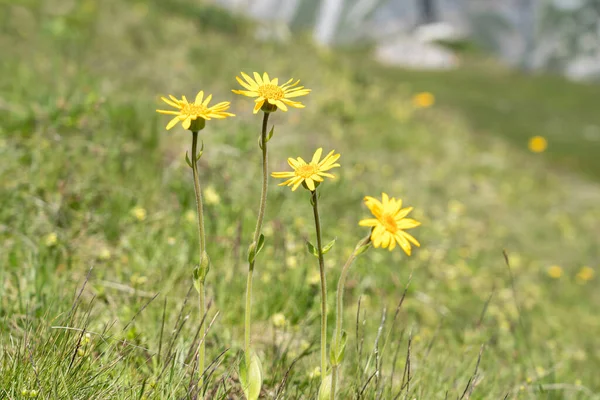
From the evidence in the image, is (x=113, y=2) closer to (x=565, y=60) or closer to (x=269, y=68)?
(x=269, y=68)

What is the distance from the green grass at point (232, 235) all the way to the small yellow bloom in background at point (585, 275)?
85 mm

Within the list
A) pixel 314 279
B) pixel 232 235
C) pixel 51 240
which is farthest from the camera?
pixel 232 235

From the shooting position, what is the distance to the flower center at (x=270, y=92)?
147cm

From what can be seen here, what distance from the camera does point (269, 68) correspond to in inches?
332

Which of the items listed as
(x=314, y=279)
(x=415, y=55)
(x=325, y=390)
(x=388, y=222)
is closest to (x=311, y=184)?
(x=388, y=222)

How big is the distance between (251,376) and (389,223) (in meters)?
0.63

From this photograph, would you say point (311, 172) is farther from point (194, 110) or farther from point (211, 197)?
point (211, 197)

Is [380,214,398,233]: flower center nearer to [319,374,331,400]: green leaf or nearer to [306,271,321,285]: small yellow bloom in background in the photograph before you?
[319,374,331,400]: green leaf

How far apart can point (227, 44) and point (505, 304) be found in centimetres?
711

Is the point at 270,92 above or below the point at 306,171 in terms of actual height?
above

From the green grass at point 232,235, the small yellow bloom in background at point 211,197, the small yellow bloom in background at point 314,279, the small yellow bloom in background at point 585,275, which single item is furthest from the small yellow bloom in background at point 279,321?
the small yellow bloom in background at point 585,275

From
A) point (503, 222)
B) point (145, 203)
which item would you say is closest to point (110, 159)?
point (145, 203)

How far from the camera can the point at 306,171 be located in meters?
1.46

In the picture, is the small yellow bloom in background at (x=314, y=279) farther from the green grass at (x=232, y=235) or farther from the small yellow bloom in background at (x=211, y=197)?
the small yellow bloom in background at (x=211, y=197)
